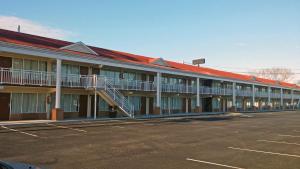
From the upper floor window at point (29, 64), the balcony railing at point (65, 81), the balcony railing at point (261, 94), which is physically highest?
the upper floor window at point (29, 64)

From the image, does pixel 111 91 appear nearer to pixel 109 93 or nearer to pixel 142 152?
pixel 109 93

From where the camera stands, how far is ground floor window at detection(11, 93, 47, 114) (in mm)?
21806

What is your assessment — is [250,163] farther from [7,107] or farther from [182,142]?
[7,107]

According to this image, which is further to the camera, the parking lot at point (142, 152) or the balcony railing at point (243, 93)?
the balcony railing at point (243, 93)

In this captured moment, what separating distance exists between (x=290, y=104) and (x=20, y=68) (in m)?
68.1

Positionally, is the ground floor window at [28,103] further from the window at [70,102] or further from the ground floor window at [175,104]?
the ground floor window at [175,104]

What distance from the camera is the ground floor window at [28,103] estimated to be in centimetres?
2181

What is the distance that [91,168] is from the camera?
25.2 ft

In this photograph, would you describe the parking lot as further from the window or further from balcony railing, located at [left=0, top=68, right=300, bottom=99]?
the window

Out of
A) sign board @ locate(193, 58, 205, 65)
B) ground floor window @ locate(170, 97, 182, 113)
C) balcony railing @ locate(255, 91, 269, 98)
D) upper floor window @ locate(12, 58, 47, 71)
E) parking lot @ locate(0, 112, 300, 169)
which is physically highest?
sign board @ locate(193, 58, 205, 65)

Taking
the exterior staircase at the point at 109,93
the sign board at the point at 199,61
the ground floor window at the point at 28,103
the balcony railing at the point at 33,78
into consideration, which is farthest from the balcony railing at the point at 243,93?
the ground floor window at the point at 28,103

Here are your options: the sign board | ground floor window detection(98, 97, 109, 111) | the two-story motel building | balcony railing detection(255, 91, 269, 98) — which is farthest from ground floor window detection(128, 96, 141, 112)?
the sign board

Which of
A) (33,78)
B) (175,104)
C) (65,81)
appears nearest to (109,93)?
(65,81)

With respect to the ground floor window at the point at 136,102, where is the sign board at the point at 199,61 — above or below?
above
